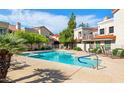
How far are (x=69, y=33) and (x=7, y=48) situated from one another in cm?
3944

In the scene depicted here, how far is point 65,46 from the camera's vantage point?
5075 centimetres

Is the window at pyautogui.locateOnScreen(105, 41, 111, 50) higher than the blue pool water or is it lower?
higher

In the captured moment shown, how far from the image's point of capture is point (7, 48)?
872cm

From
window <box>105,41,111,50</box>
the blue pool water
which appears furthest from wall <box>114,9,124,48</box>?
the blue pool water

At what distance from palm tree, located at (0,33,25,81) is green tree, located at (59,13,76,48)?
3732 centimetres

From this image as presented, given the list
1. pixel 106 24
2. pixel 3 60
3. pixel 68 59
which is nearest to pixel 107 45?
pixel 106 24

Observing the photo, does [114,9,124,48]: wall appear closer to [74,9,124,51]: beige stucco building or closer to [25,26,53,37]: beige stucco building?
[74,9,124,51]: beige stucco building

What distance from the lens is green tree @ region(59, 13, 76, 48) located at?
1844 inches

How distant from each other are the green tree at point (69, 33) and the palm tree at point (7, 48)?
37.3m

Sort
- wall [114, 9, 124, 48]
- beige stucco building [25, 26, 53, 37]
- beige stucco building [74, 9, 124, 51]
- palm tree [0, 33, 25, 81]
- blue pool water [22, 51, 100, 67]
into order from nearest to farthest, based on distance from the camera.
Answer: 1. palm tree [0, 33, 25, 81]
2. blue pool water [22, 51, 100, 67]
3. wall [114, 9, 124, 48]
4. beige stucco building [74, 9, 124, 51]
5. beige stucco building [25, 26, 53, 37]

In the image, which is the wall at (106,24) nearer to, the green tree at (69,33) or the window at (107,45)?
the window at (107,45)
